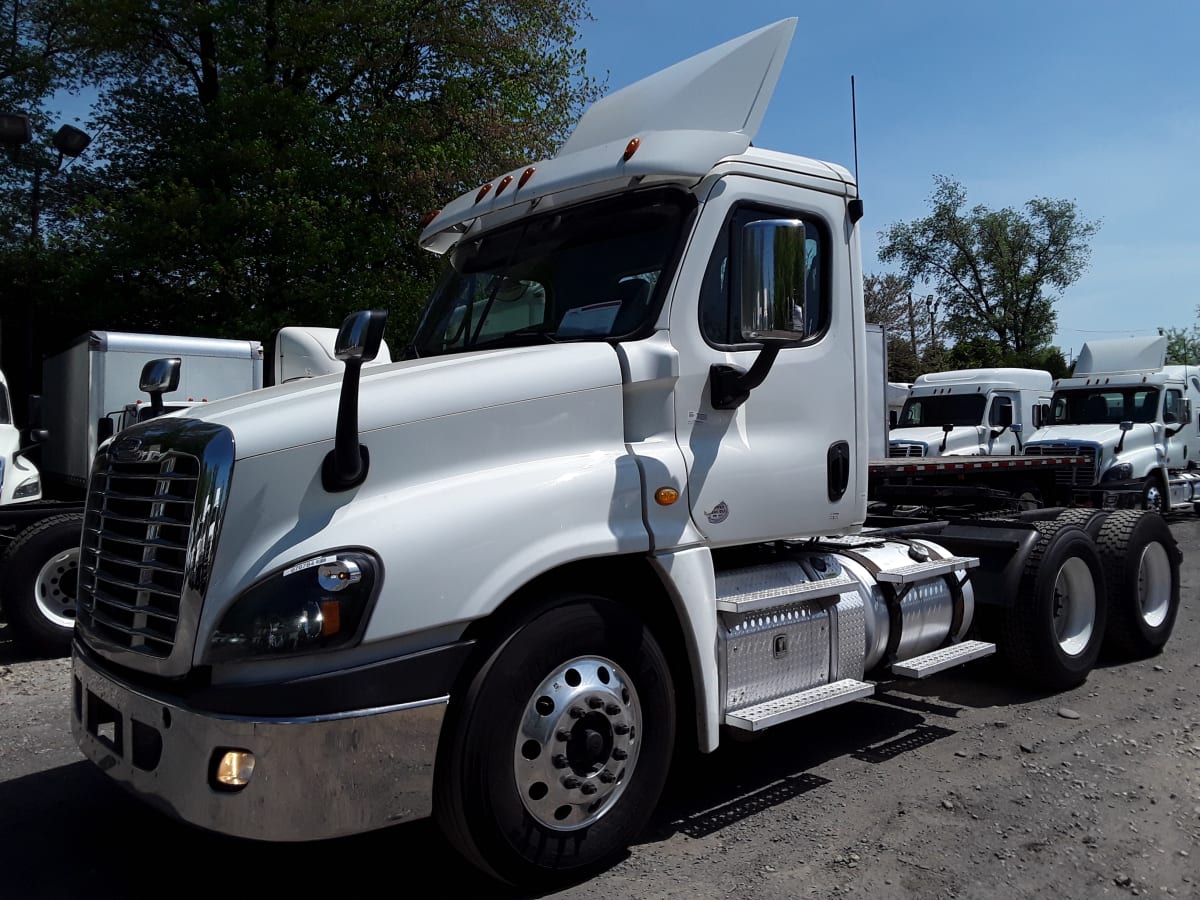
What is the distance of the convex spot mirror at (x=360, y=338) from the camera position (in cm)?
301

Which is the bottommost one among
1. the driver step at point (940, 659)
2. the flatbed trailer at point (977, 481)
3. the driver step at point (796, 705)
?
the driver step at point (940, 659)

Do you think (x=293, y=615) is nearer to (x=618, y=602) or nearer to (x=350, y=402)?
(x=350, y=402)

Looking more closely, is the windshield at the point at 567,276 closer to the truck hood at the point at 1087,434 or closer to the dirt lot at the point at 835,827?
the dirt lot at the point at 835,827

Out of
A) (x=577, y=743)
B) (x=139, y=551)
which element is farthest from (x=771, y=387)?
(x=139, y=551)

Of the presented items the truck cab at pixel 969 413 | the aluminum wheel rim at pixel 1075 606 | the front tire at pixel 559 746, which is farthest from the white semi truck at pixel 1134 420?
the front tire at pixel 559 746

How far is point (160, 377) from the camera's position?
414 cm

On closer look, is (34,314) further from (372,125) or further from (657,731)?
(657,731)

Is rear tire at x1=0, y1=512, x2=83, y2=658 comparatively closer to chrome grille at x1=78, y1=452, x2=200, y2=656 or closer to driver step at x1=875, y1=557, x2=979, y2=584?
chrome grille at x1=78, y1=452, x2=200, y2=656

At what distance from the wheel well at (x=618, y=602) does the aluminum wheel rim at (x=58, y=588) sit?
233 inches

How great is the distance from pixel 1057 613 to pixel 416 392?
485cm

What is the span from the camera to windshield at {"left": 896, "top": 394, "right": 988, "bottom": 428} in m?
17.8

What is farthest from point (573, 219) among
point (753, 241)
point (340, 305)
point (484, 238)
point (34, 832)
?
point (340, 305)

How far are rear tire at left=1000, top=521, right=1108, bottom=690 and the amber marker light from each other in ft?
10.2

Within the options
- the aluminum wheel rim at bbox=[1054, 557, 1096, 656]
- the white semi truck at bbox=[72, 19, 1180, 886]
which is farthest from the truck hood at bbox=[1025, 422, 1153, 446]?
the white semi truck at bbox=[72, 19, 1180, 886]
